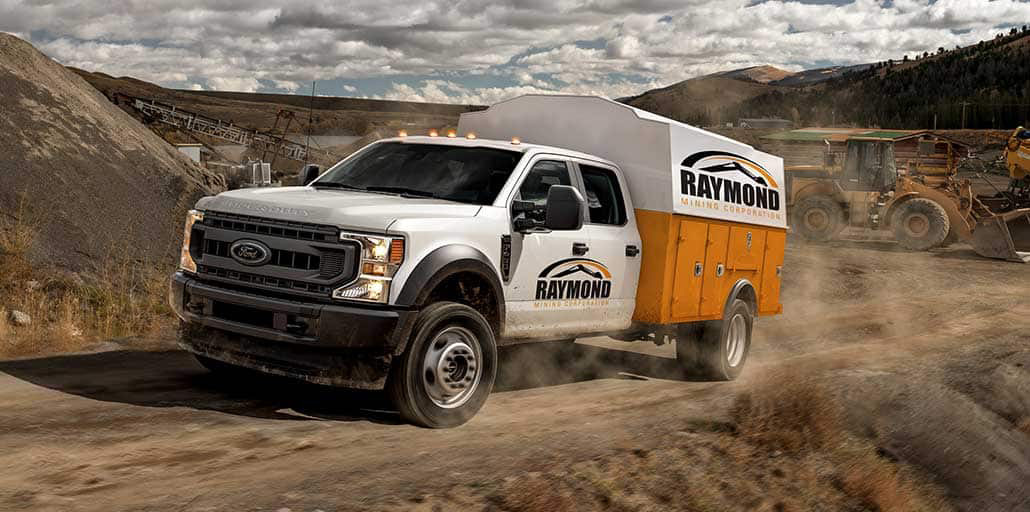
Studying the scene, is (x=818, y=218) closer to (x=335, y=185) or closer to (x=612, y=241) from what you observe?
(x=612, y=241)

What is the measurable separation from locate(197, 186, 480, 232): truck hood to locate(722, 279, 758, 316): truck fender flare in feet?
12.1

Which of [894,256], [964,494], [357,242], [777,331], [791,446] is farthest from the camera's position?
[894,256]

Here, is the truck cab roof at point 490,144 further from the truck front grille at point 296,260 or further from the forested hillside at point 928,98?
the forested hillside at point 928,98

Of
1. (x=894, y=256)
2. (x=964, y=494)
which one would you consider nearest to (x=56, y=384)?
(x=964, y=494)

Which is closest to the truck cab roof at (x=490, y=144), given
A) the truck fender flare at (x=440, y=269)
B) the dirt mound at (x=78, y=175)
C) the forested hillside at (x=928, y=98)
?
the truck fender flare at (x=440, y=269)

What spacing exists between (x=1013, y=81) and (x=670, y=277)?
12963 cm

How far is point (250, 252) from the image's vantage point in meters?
6.43

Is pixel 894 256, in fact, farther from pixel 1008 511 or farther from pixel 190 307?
pixel 190 307

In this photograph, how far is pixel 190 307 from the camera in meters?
6.78

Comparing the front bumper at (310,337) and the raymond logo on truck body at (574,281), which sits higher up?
the raymond logo on truck body at (574,281)

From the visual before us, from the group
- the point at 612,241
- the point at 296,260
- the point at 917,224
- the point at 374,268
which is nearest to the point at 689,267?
the point at 612,241

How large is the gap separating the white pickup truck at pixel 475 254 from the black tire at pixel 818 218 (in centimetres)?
1576

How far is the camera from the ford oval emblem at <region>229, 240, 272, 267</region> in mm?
6359

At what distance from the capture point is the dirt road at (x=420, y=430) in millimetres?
5195
